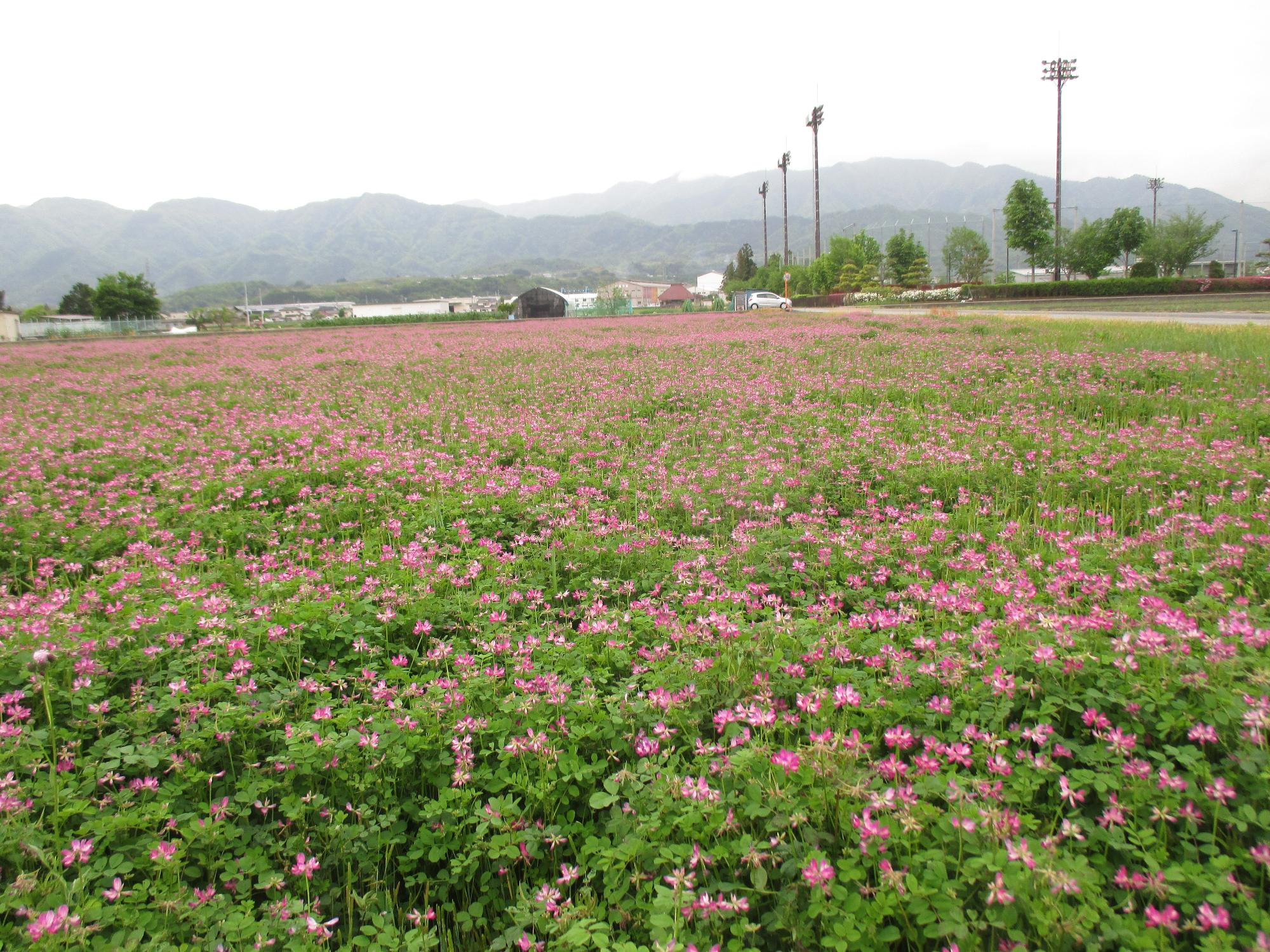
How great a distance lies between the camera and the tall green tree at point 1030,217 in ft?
182

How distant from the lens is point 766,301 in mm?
58656

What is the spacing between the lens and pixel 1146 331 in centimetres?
1512

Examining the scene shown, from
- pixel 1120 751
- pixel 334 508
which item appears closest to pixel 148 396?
Result: pixel 334 508

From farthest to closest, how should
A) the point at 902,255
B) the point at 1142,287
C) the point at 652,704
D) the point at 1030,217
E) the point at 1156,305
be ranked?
1. the point at 902,255
2. the point at 1030,217
3. the point at 1142,287
4. the point at 1156,305
5. the point at 652,704

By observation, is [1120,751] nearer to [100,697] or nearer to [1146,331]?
[100,697]

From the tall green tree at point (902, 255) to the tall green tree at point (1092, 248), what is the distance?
48.6ft

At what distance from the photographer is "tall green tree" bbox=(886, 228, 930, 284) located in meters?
68.2

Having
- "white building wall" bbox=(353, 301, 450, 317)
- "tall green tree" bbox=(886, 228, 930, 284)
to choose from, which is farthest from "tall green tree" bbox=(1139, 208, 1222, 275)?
"white building wall" bbox=(353, 301, 450, 317)

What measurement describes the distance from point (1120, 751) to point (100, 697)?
4554mm

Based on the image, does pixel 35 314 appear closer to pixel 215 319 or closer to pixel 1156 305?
pixel 215 319

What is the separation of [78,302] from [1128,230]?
138 m

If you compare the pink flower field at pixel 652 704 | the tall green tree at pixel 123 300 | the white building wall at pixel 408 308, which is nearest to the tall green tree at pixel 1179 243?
the pink flower field at pixel 652 704

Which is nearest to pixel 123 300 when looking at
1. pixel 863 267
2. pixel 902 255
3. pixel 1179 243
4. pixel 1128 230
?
pixel 863 267

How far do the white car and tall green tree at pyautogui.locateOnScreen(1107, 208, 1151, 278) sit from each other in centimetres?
2709
